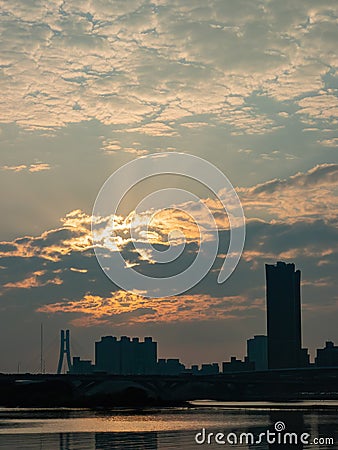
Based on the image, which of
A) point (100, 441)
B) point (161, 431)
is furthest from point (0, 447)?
point (161, 431)

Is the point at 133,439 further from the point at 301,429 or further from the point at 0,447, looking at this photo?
the point at 301,429

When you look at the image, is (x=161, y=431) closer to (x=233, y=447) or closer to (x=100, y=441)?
(x=100, y=441)

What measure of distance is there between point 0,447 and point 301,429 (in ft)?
124

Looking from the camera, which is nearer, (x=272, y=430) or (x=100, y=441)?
(x=100, y=441)

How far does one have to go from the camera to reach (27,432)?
96.6m

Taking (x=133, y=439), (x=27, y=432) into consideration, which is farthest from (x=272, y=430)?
(x=27, y=432)

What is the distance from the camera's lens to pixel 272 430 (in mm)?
97188

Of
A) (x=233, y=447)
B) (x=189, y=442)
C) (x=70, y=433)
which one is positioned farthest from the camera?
(x=70, y=433)

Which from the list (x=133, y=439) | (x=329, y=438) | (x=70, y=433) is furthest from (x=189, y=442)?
(x=70, y=433)

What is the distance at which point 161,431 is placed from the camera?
98.1 meters

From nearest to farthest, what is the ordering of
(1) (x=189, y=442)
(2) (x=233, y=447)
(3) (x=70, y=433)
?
(2) (x=233, y=447) < (1) (x=189, y=442) < (3) (x=70, y=433)

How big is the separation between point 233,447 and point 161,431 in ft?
89.2

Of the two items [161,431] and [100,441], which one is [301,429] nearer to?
[161,431]

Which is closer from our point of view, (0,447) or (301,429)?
(0,447)
